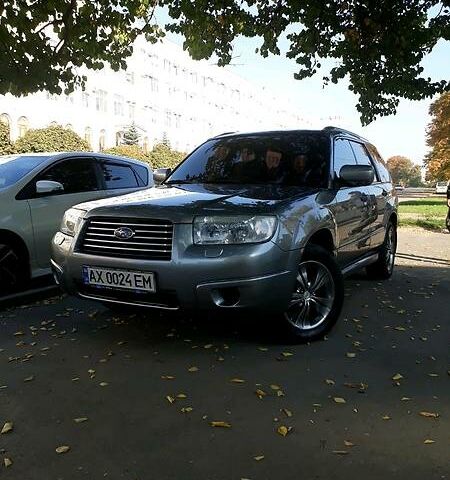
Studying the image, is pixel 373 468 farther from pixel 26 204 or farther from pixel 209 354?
pixel 26 204

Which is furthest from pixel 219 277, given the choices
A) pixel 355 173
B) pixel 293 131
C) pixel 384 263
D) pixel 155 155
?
pixel 155 155

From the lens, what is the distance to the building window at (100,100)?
48.9 meters

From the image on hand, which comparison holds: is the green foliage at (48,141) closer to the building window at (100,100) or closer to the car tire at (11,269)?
the building window at (100,100)

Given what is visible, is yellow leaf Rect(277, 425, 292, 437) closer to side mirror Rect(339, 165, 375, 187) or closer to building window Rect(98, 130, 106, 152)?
side mirror Rect(339, 165, 375, 187)

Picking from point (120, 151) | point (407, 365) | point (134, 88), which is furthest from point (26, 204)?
point (134, 88)

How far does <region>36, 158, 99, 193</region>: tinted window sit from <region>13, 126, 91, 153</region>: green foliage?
74.4 feet

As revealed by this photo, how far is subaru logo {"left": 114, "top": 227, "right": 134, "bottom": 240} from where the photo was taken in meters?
3.89

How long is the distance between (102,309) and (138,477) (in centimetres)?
309

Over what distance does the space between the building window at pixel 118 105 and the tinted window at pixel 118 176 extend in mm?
46783

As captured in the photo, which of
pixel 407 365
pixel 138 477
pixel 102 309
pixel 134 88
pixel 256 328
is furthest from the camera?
pixel 134 88

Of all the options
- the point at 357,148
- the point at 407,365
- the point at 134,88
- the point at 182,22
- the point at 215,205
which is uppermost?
the point at 134,88

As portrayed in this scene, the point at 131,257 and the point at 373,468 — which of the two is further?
the point at 131,257

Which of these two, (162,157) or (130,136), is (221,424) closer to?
(162,157)

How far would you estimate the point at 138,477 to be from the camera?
7.88 feet
